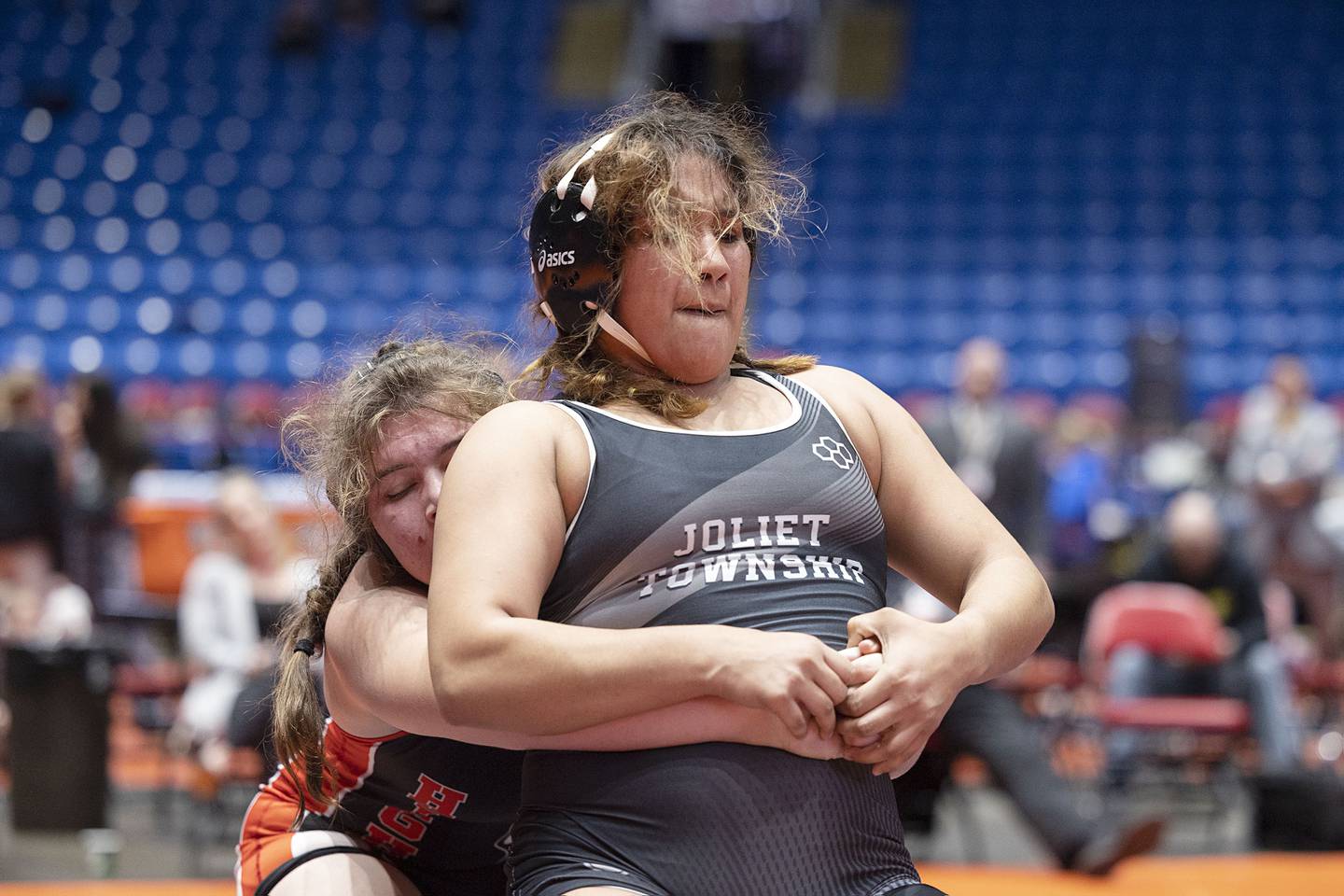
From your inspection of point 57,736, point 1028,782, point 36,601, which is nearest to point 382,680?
point 1028,782

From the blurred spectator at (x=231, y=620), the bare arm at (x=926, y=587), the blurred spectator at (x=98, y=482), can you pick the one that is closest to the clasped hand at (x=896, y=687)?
the bare arm at (x=926, y=587)

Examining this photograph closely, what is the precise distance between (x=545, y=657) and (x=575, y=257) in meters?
0.49

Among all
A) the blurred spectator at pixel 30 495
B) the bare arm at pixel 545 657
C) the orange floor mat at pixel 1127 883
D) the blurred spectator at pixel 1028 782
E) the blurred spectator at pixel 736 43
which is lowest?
the orange floor mat at pixel 1127 883

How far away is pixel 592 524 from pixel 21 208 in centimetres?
1434

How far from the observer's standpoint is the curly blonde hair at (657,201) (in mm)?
1670

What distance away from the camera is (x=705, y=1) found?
49.1ft

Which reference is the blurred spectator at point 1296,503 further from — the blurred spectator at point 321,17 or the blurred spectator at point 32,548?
the blurred spectator at point 321,17

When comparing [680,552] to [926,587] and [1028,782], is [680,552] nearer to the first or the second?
[926,587]

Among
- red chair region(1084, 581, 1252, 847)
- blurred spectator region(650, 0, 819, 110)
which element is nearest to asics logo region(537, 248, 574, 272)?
red chair region(1084, 581, 1252, 847)

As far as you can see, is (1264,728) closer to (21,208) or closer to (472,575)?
(472,575)

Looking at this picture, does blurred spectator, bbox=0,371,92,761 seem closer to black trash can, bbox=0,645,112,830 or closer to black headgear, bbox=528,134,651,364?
black trash can, bbox=0,645,112,830

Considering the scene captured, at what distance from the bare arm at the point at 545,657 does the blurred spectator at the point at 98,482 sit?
6.18 meters

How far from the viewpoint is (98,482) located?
7.39 m

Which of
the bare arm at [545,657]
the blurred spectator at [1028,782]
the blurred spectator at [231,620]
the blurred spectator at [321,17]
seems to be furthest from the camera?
the blurred spectator at [321,17]
